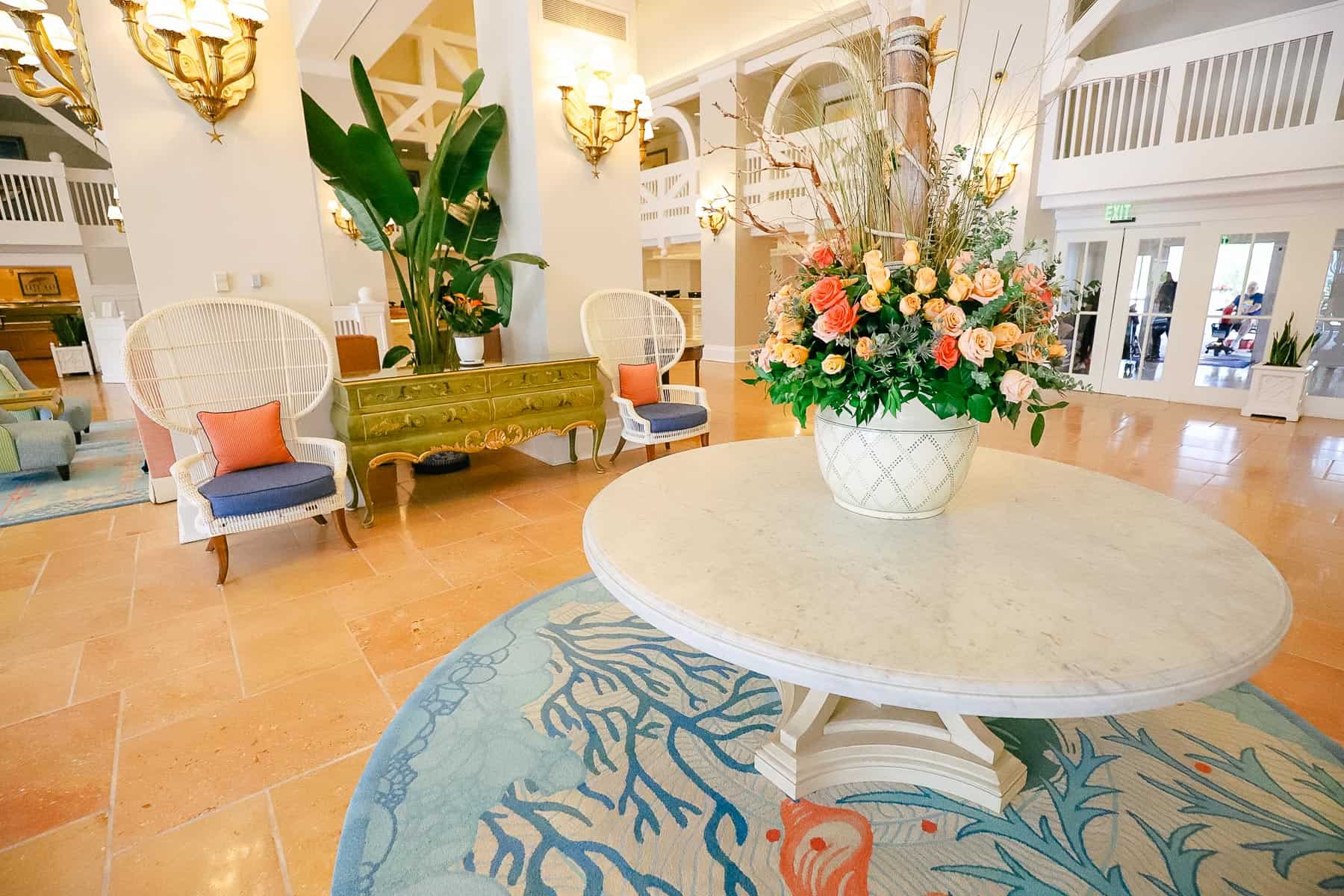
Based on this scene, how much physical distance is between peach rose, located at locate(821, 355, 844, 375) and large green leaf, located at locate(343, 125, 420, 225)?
10.2 feet

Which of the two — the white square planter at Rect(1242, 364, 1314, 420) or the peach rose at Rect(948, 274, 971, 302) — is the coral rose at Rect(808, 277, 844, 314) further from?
the white square planter at Rect(1242, 364, 1314, 420)

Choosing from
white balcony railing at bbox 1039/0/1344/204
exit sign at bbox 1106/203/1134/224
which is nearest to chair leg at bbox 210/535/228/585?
white balcony railing at bbox 1039/0/1344/204

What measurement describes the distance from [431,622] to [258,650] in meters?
0.59

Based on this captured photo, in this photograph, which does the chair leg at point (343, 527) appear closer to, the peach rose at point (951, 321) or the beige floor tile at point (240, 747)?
the beige floor tile at point (240, 747)

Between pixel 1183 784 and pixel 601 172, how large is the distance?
4.53m

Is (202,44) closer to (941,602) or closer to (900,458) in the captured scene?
(900,458)

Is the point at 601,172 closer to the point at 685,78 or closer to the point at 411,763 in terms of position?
the point at 411,763

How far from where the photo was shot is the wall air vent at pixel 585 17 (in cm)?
407

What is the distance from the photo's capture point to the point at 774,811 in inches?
58.2

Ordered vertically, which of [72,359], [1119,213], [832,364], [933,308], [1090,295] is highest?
[1119,213]

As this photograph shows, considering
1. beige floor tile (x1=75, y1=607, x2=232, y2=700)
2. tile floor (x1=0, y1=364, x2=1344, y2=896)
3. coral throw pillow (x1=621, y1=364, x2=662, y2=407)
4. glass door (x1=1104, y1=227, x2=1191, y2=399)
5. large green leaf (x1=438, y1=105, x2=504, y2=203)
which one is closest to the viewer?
tile floor (x1=0, y1=364, x2=1344, y2=896)

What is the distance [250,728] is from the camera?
1841 mm

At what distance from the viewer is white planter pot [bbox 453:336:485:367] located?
3.96 meters

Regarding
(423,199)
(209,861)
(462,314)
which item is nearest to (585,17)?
(423,199)
